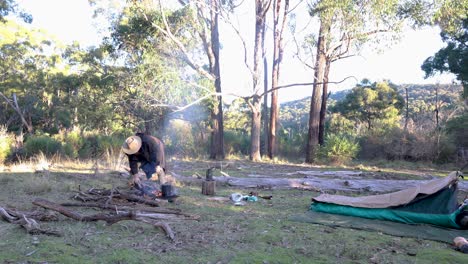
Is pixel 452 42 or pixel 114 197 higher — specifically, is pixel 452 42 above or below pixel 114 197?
above

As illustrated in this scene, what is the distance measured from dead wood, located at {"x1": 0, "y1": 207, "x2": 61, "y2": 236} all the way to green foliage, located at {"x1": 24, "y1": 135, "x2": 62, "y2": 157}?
9301 mm

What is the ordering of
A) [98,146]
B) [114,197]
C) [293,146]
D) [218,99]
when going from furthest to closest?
[293,146], [218,99], [98,146], [114,197]

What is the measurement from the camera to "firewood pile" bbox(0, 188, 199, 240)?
16.6 ft

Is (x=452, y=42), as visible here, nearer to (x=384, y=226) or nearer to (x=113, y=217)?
(x=384, y=226)

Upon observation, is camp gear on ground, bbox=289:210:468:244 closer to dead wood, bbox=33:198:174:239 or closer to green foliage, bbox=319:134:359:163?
dead wood, bbox=33:198:174:239

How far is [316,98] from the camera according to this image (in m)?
17.5

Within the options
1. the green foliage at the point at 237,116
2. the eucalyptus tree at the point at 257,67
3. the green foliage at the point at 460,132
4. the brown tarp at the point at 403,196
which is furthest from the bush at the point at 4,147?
the green foliage at the point at 237,116

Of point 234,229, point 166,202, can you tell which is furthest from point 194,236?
point 166,202

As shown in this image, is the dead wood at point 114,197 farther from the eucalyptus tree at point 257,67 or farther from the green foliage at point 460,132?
the green foliage at point 460,132

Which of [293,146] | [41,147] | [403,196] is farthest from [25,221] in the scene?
[293,146]

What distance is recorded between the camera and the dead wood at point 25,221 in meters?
4.66

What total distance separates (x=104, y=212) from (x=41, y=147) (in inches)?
371

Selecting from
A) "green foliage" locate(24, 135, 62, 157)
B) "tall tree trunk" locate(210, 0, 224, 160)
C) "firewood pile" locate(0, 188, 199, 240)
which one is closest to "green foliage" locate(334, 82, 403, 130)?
"tall tree trunk" locate(210, 0, 224, 160)

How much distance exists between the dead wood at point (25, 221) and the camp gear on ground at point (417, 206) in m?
4.25
